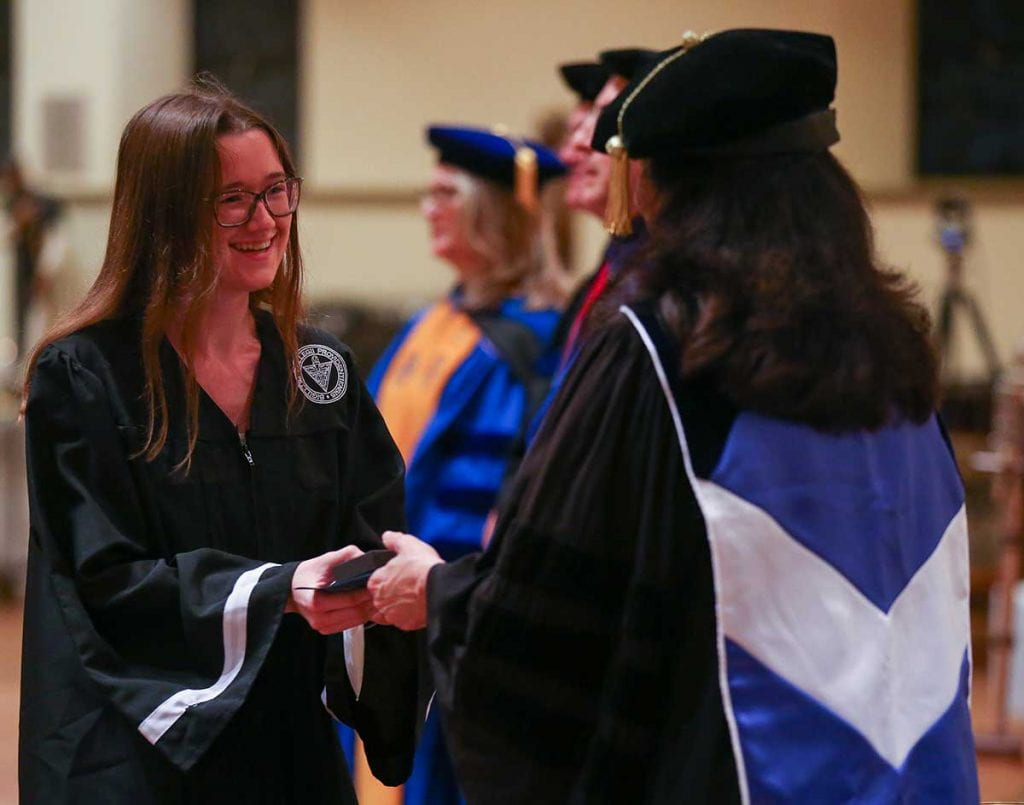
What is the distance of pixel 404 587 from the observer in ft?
7.45

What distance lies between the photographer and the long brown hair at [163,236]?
7.81 ft

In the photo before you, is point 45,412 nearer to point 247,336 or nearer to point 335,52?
point 247,336

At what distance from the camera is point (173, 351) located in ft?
7.93

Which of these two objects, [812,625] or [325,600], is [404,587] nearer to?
[325,600]

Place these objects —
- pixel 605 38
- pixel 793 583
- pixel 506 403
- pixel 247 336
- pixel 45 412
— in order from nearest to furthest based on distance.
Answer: pixel 793 583 < pixel 45 412 < pixel 247 336 < pixel 506 403 < pixel 605 38

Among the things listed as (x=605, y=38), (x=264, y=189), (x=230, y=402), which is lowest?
→ (x=230, y=402)

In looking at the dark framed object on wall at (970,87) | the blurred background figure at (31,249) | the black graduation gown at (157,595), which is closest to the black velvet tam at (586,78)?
the black graduation gown at (157,595)

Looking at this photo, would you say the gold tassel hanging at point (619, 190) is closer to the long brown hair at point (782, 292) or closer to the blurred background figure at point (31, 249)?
the long brown hair at point (782, 292)

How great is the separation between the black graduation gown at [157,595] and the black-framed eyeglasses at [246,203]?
0.68ft

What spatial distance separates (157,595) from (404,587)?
34 centimetres

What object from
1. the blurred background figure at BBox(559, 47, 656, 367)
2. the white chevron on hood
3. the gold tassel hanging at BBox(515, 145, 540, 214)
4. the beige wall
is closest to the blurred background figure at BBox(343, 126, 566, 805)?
the gold tassel hanging at BBox(515, 145, 540, 214)

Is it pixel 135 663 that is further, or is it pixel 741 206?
pixel 135 663

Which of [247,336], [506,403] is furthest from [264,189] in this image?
[506,403]

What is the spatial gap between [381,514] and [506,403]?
1965 mm
